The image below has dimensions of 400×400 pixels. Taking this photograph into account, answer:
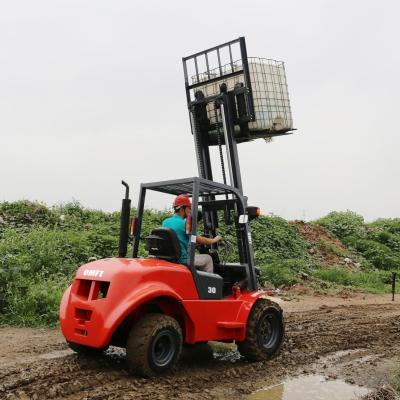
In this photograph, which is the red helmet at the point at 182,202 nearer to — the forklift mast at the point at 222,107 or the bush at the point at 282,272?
the forklift mast at the point at 222,107

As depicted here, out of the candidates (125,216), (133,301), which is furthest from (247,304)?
(125,216)

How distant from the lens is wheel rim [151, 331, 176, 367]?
5.35 metres

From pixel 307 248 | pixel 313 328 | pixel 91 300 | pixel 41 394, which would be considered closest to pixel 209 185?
pixel 91 300

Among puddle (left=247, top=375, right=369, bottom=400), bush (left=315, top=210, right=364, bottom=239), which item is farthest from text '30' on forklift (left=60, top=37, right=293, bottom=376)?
bush (left=315, top=210, right=364, bottom=239)

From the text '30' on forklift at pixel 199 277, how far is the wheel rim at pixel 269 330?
0.04 feet

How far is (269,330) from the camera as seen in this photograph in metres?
6.58

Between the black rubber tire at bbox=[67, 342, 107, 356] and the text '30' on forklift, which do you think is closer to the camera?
the text '30' on forklift

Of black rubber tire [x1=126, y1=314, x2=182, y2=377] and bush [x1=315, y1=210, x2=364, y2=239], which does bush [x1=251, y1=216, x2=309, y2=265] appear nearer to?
bush [x1=315, y1=210, x2=364, y2=239]

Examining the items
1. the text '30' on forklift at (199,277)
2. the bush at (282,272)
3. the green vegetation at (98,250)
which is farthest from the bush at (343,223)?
the text '30' on forklift at (199,277)

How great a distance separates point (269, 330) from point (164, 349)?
5.51 feet

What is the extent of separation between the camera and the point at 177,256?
229 inches

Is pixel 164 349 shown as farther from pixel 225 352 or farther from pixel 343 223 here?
pixel 343 223

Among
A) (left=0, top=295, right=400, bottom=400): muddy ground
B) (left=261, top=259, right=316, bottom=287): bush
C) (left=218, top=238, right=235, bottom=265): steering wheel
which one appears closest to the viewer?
(left=0, top=295, right=400, bottom=400): muddy ground

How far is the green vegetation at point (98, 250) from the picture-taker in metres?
8.90
